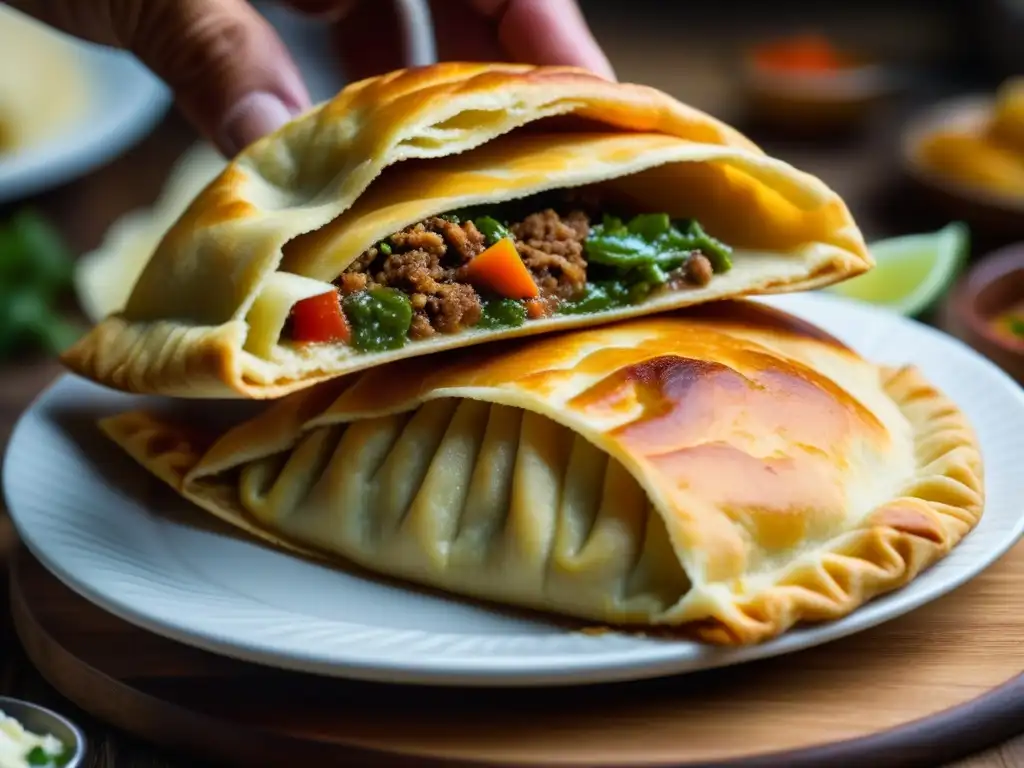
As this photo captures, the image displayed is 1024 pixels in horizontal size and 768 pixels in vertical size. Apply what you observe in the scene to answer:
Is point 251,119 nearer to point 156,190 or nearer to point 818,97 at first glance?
point 156,190

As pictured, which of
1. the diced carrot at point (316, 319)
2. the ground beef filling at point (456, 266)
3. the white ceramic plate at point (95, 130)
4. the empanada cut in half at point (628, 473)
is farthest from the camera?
the white ceramic plate at point (95, 130)

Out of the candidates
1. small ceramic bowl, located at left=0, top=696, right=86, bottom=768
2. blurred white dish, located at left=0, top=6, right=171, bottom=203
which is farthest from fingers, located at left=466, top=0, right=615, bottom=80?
blurred white dish, located at left=0, top=6, right=171, bottom=203

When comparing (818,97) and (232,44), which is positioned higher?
(232,44)

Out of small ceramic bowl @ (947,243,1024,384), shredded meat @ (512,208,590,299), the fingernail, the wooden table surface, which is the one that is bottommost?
the wooden table surface

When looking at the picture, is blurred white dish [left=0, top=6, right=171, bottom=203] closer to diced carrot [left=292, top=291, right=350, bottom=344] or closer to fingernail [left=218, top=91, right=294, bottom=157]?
fingernail [left=218, top=91, right=294, bottom=157]

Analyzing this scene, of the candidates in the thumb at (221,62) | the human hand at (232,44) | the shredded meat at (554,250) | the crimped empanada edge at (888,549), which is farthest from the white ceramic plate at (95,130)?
the crimped empanada edge at (888,549)

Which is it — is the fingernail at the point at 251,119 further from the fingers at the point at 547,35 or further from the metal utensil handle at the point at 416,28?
the metal utensil handle at the point at 416,28

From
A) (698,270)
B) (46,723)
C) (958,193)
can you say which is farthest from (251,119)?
(958,193)
